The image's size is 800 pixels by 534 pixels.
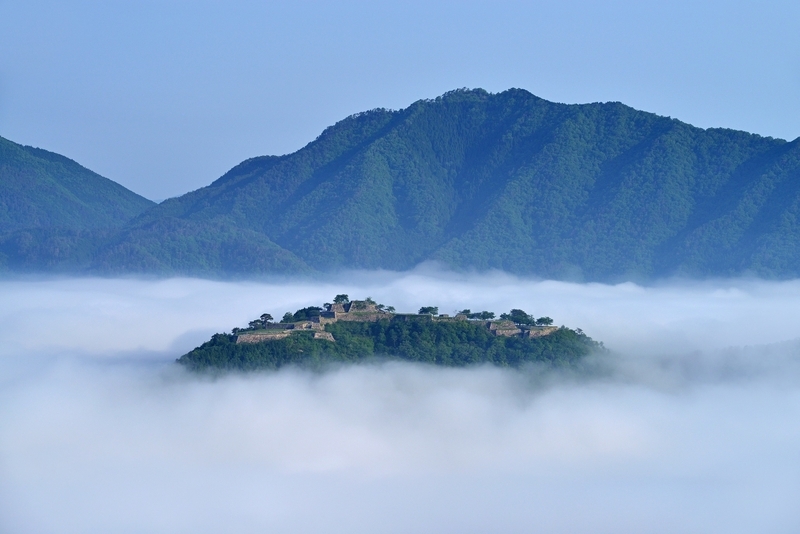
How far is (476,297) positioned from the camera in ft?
351

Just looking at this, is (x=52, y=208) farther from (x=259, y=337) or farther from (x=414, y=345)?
(x=259, y=337)

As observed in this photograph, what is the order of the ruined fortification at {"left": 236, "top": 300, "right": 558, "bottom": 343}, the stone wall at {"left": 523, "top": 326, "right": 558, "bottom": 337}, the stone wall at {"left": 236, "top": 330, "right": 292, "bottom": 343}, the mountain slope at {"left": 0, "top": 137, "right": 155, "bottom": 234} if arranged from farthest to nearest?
the mountain slope at {"left": 0, "top": 137, "right": 155, "bottom": 234} → the stone wall at {"left": 523, "top": 326, "right": 558, "bottom": 337} → the ruined fortification at {"left": 236, "top": 300, "right": 558, "bottom": 343} → the stone wall at {"left": 236, "top": 330, "right": 292, "bottom": 343}

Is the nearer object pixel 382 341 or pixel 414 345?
pixel 414 345

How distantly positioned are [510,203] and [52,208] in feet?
155

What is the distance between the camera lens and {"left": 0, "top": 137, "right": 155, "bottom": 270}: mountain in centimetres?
12912

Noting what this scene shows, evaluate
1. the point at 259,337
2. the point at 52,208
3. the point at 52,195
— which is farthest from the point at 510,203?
the point at 259,337

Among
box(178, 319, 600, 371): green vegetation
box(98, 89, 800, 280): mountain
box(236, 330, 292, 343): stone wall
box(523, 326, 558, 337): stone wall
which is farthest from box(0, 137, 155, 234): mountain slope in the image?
box(523, 326, 558, 337): stone wall

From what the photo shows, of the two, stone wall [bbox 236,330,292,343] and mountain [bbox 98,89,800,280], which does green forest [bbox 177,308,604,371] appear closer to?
stone wall [bbox 236,330,292,343]

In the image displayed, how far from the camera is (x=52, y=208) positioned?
6024 inches

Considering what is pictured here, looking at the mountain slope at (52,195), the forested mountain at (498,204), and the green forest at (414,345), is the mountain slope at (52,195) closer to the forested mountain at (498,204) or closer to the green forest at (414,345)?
the forested mountain at (498,204)

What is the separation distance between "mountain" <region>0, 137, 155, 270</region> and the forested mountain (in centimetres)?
59

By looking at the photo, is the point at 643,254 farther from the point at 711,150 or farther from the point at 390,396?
the point at 390,396

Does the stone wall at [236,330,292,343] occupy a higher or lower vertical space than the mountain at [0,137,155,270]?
lower

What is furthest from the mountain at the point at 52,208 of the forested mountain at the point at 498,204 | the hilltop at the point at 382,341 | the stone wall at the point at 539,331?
the stone wall at the point at 539,331
